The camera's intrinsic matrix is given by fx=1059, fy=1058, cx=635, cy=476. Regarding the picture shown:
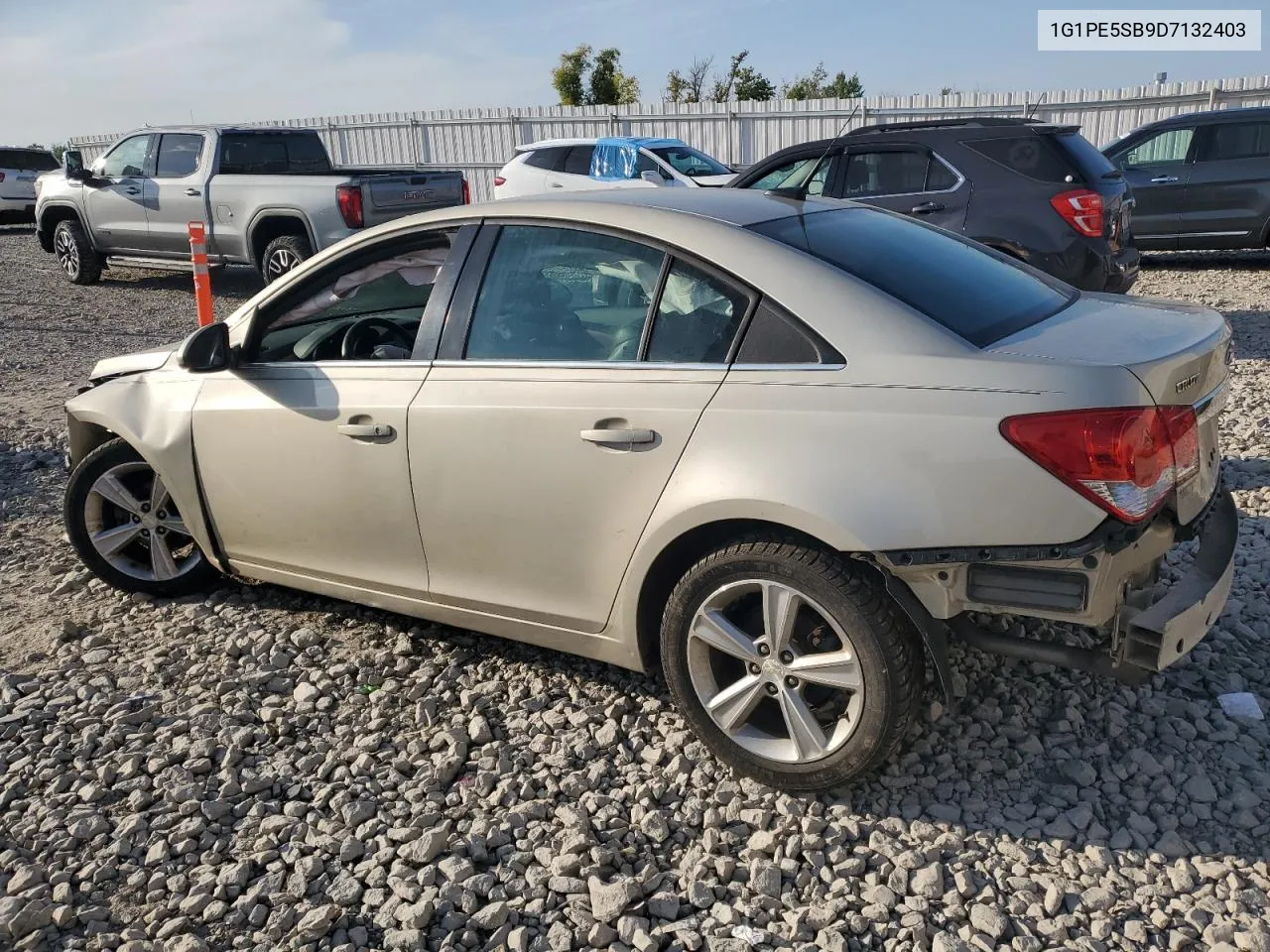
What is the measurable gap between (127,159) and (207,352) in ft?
35.1

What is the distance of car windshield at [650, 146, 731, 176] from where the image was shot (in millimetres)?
14781

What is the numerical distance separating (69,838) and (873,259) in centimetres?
284

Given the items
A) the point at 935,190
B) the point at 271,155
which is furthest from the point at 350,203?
the point at 935,190

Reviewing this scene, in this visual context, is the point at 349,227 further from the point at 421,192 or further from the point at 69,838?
the point at 69,838

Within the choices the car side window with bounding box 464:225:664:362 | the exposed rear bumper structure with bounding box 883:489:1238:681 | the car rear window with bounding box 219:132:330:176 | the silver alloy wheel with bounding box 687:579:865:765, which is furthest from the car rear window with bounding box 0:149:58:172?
the exposed rear bumper structure with bounding box 883:489:1238:681

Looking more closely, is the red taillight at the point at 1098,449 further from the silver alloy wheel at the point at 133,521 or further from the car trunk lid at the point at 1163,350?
the silver alloy wheel at the point at 133,521

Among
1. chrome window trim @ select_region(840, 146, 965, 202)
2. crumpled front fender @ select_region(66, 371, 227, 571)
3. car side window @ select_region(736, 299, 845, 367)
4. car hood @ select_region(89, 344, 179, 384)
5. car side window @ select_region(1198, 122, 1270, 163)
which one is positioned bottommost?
crumpled front fender @ select_region(66, 371, 227, 571)

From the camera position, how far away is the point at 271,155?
485 inches

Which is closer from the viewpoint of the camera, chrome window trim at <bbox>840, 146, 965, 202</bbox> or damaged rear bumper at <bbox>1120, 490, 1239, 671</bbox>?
damaged rear bumper at <bbox>1120, 490, 1239, 671</bbox>

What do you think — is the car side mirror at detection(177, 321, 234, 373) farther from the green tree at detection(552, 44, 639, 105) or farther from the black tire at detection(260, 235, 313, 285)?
the green tree at detection(552, 44, 639, 105)

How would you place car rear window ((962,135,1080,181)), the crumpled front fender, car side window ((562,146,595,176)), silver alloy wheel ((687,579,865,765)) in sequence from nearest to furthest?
silver alloy wheel ((687,579,865,765)) → the crumpled front fender → car rear window ((962,135,1080,181)) → car side window ((562,146,595,176))

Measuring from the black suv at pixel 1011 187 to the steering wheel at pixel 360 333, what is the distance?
4110 millimetres

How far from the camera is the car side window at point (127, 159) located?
41.5 feet

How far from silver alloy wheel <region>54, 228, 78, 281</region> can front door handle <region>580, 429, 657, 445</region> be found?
13.2m
